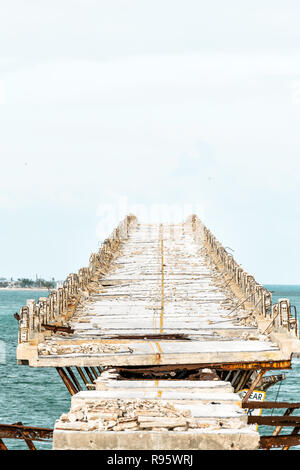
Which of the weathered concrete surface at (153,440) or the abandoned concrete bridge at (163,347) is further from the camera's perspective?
the abandoned concrete bridge at (163,347)

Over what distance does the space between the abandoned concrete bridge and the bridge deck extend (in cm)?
3

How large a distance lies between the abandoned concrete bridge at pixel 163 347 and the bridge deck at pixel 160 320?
1.3 inches

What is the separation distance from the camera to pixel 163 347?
62.2ft

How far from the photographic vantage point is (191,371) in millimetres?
19375

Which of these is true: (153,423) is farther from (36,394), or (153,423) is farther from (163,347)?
(36,394)

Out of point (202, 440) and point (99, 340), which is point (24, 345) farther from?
point (202, 440)

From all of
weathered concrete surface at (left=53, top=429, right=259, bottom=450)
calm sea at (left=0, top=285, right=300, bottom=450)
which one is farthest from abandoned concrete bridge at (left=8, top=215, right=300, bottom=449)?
calm sea at (left=0, top=285, right=300, bottom=450)

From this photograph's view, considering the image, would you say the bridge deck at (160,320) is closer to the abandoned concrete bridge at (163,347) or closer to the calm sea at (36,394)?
the abandoned concrete bridge at (163,347)

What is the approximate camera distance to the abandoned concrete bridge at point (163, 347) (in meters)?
12.4

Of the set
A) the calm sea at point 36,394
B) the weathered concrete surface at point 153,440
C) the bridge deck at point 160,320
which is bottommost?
the calm sea at point 36,394

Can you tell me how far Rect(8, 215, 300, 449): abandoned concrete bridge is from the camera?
12.4m

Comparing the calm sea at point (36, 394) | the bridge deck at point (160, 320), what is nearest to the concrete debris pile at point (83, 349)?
the bridge deck at point (160, 320)

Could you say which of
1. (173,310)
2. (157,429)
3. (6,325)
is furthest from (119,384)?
(6,325)
